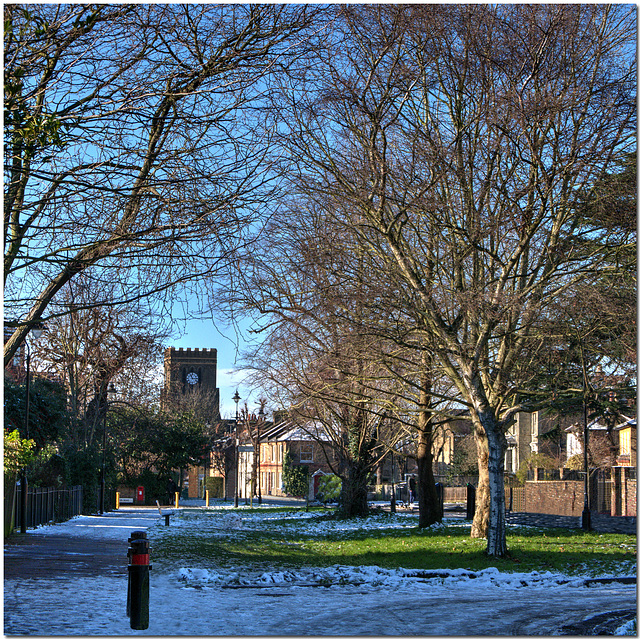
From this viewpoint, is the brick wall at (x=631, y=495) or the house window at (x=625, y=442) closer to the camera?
the brick wall at (x=631, y=495)

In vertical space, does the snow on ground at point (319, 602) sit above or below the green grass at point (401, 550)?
above

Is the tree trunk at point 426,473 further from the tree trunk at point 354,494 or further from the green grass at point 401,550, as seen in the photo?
the tree trunk at point 354,494

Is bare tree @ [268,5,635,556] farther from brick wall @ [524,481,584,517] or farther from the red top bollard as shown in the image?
brick wall @ [524,481,584,517]

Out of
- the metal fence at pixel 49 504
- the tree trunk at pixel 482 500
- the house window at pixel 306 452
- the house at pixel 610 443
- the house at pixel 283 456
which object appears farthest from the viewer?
the house window at pixel 306 452

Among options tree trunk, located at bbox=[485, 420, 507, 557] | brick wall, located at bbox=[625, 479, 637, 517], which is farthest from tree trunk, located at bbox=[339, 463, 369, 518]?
tree trunk, located at bbox=[485, 420, 507, 557]

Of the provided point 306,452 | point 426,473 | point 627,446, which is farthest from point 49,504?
point 306,452

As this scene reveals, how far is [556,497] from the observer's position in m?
35.9

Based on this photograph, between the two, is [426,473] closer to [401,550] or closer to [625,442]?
[401,550]

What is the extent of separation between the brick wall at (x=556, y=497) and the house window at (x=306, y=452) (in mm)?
34284

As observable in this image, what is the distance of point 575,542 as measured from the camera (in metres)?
18.7

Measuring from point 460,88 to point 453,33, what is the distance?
105 centimetres

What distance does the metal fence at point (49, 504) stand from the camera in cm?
1994

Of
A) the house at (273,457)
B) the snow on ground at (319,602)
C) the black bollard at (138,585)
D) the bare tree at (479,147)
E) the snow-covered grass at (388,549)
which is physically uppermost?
the bare tree at (479,147)

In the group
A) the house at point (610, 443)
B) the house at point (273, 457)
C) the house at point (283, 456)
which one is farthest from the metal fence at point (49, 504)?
the house at point (283, 456)
